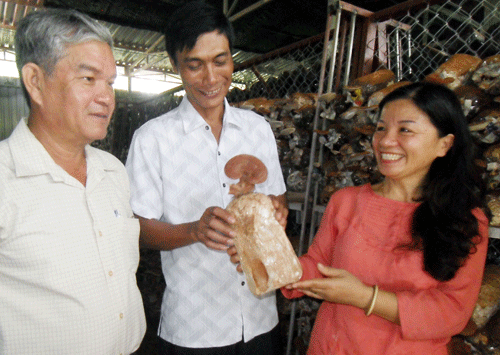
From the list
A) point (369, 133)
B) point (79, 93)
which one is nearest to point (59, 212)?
point (79, 93)

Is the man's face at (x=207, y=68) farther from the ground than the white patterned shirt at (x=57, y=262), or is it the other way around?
the man's face at (x=207, y=68)

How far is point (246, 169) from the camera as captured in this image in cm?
151

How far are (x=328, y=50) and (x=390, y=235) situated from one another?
1.94 metres

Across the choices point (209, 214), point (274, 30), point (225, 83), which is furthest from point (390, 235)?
point (274, 30)

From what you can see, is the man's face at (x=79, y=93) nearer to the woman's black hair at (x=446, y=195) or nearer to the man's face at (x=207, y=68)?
the man's face at (x=207, y=68)

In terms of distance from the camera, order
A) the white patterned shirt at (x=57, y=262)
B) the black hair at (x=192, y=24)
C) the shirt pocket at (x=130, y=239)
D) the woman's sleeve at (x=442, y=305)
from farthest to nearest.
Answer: the black hair at (x=192, y=24)
the shirt pocket at (x=130, y=239)
the woman's sleeve at (x=442, y=305)
the white patterned shirt at (x=57, y=262)

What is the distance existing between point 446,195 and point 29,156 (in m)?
1.71

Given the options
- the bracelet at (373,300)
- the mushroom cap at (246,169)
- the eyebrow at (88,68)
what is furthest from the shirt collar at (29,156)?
the bracelet at (373,300)

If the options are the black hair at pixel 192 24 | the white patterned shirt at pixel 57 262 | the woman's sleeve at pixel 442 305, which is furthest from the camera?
the black hair at pixel 192 24

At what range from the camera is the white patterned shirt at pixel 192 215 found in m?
1.70

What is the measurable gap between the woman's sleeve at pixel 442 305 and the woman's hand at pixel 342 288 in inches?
5.3

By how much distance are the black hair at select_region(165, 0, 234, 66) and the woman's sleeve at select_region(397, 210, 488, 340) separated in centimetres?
147

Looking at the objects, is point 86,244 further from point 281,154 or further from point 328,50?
point 328,50

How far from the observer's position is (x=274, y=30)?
6430mm
